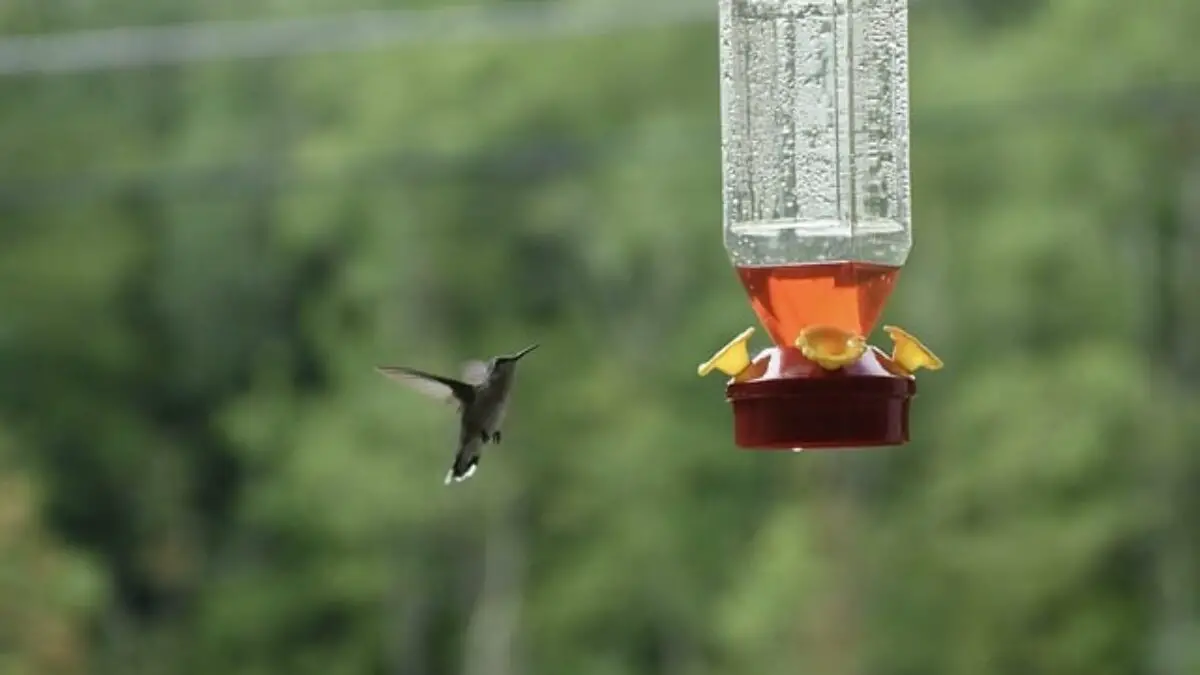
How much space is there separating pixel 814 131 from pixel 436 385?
0.68 metres

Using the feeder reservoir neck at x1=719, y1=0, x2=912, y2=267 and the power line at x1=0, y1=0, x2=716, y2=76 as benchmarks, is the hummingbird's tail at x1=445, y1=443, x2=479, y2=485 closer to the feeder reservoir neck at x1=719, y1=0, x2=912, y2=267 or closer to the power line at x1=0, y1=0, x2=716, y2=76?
the feeder reservoir neck at x1=719, y1=0, x2=912, y2=267

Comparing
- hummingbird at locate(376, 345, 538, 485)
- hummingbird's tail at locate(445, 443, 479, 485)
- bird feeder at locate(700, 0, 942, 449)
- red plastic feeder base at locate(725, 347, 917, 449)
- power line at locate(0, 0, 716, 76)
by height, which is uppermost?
bird feeder at locate(700, 0, 942, 449)

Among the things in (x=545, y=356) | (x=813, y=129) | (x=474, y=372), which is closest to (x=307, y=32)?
(x=545, y=356)

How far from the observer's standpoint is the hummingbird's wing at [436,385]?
2.97 meters

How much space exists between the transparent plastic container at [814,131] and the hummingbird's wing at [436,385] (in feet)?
1.46

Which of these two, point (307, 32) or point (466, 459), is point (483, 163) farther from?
point (466, 459)

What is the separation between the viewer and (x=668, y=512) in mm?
11633

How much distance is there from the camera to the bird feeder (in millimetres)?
2689

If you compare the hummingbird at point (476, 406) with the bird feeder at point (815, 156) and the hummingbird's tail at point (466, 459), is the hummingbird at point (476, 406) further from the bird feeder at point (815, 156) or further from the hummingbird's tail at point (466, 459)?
the bird feeder at point (815, 156)

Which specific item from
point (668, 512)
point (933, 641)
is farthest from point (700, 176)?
point (933, 641)

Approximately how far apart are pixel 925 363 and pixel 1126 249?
28.3 feet

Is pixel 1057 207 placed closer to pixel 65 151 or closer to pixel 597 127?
A: pixel 597 127

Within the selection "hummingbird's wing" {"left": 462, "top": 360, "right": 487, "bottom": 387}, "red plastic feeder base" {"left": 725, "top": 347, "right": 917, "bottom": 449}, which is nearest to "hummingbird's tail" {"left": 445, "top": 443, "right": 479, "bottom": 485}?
"hummingbird's wing" {"left": 462, "top": 360, "right": 487, "bottom": 387}

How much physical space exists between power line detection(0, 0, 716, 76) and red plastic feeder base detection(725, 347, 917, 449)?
305 inches
